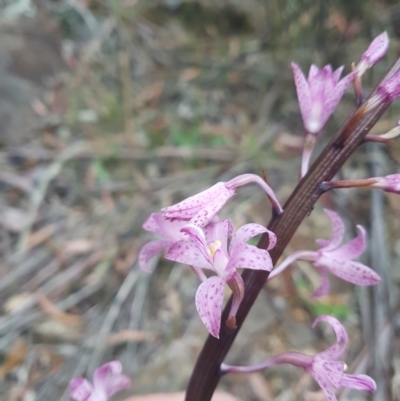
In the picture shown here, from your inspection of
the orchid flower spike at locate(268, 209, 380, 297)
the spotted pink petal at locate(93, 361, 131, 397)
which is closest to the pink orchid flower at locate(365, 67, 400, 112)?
the orchid flower spike at locate(268, 209, 380, 297)

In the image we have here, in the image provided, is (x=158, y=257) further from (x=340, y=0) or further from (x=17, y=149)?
(x=340, y=0)

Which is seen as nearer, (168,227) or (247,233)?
(247,233)

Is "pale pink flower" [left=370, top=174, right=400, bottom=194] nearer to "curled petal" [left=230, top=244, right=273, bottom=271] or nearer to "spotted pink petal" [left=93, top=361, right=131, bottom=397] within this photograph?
"curled petal" [left=230, top=244, right=273, bottom=271]

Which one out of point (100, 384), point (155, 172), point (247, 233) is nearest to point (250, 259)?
point (247, 233)

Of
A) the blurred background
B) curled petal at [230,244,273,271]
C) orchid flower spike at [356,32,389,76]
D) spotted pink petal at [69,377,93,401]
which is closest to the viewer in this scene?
curled petal at [230,244,273,271]

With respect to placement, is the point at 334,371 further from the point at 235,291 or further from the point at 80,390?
the point at 80,390

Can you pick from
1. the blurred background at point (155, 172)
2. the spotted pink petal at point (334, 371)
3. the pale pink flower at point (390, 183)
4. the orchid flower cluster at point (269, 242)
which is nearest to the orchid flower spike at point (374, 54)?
the orchid flower cluster at point (269, 242)

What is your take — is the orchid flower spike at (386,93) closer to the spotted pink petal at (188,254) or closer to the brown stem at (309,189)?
the brown stem at (309,189)
